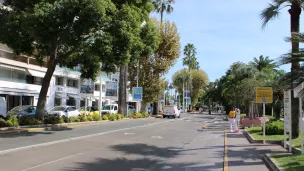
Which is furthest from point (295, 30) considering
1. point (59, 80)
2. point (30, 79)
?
point (59, 80)

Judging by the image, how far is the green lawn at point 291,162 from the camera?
988cm

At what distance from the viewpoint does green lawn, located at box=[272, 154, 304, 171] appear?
988cm

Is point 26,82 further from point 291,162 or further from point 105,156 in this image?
point 291,162

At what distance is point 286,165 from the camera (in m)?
10.4

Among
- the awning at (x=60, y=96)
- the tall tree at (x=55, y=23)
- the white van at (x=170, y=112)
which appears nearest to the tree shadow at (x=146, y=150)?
the tall tree at (x=55, y=23)

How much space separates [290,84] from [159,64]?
43.2 metres

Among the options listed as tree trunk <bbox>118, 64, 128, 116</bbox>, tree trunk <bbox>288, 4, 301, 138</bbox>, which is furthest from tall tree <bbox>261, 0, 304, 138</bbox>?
tree trunk <bbox>118, 64, 128, 116</bbox>

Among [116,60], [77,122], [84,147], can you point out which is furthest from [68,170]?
[77,122]

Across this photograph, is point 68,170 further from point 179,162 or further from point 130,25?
point 130,25

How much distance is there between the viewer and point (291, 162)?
10.8 metres

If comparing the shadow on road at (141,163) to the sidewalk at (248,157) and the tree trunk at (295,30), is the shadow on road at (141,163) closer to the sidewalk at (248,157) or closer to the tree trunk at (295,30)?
the sidewalk at (248,157)

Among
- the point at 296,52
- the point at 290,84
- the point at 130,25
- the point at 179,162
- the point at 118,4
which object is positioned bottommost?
the point at 179,162

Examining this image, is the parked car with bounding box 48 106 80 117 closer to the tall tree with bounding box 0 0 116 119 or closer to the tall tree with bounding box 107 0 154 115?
the tall tree with bounding box 0 0 116 119

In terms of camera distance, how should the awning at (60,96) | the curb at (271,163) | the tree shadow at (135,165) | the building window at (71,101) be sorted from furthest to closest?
the building window at (71,101) → the awning at (60,96) → the tree shadow at (135,165) → the curb at (271,163)
